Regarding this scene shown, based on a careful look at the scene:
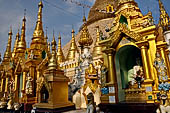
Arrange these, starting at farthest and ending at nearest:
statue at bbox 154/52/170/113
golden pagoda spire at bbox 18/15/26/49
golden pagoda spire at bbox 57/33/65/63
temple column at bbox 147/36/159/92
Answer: golden pagoda spire at bbox 57/33/65/63
golden pagoda spire at bbox 18/15/26/49
temple column at bbox 147/36/159/92
statue at bbox 154/52/170/113

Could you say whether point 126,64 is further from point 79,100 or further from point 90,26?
point 90,26

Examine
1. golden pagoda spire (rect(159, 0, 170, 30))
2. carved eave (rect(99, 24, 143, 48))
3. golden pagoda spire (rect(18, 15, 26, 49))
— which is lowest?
carved eave (rect(99, 24, 143, 48))

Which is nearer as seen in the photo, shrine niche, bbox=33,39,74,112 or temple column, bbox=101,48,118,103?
temple column, bbox=101,48,118,103

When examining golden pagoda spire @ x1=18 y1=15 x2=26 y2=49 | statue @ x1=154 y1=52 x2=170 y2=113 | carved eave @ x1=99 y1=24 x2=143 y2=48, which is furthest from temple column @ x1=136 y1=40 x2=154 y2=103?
golden pagoda spire @ x1=18 y1=15 x2=26 y2=49

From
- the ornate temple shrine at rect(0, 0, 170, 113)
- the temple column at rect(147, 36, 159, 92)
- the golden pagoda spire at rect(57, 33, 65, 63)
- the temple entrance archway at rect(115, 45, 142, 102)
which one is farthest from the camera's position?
the golden pagoda spire at rect(57, 33, 65, 63)

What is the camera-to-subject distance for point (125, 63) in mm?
7961

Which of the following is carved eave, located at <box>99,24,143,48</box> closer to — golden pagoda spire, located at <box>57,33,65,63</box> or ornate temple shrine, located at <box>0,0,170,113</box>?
ornate temple shrine, located at <box>0,0,170,113</box>

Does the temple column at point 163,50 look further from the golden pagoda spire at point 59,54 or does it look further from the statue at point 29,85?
the golden pagoda spire at point 59,54

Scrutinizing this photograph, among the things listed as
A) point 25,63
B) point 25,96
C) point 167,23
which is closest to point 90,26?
point 25,63

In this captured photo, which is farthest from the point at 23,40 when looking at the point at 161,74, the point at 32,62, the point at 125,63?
the point at 161,74

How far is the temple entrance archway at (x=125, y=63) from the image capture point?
22.9 feet

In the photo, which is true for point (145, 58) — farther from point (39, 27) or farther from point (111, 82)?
point (39, 27)

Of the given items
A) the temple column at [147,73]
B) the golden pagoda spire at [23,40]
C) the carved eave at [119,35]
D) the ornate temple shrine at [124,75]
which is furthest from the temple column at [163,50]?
the golden pagoda spire at [23,40]

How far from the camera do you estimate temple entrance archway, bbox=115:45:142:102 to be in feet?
22.9
